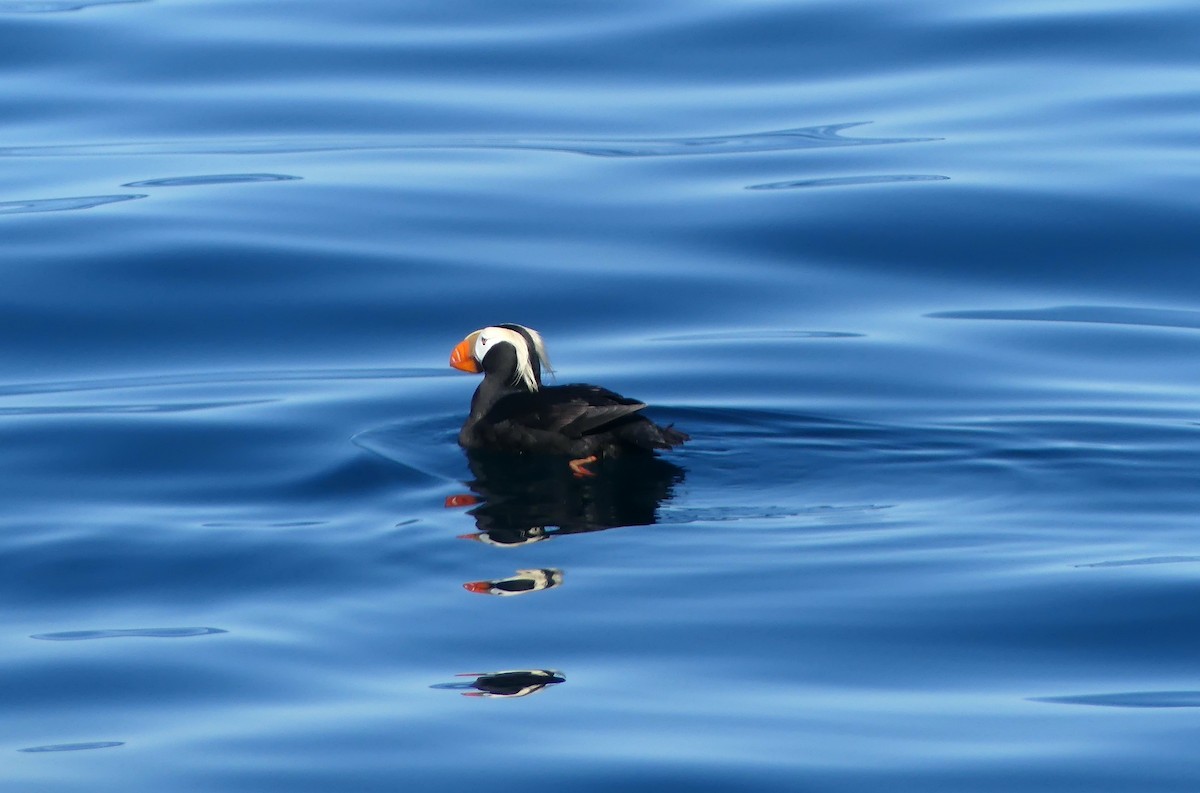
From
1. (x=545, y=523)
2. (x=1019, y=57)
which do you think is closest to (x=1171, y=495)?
A: (x=545, y=523)

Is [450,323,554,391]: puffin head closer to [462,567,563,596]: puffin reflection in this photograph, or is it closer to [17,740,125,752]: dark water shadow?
[462,567,563,596]: puffin reflection

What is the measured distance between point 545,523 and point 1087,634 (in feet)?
7.89

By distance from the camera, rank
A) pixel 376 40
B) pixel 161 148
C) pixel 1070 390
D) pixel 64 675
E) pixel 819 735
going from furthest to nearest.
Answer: pixel 376 40, pixel 161 148, pixel 1070 390, pixel 64 675, pixel 819 735

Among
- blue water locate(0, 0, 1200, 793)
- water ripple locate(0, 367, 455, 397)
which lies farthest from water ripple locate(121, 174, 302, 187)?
water ripple locate(0, 367, 455, 397)

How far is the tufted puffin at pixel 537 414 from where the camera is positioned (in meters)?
9.05

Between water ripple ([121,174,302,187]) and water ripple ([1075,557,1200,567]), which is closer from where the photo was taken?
water ripple ([1075,557,1200,567])

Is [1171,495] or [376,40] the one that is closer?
[1171,495]

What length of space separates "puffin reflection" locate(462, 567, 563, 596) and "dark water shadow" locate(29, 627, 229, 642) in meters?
0.97

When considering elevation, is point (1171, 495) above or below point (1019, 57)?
below

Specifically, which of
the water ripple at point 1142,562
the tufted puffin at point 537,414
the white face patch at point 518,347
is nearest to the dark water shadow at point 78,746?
the tufted puffin at point 537,414

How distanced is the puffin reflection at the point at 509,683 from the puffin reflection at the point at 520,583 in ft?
2.54

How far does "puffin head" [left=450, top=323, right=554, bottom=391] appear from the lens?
979cm

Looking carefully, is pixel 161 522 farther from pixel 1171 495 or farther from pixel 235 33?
pixel 235 33

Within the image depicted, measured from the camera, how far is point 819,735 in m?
6.09
